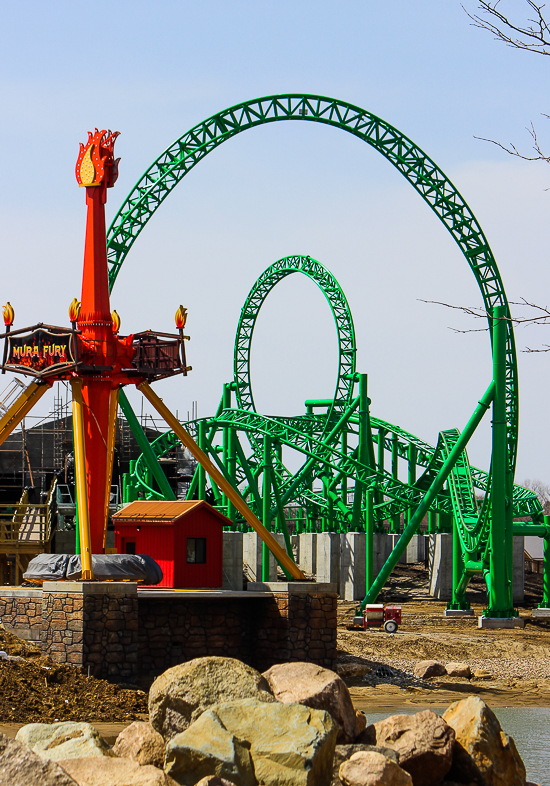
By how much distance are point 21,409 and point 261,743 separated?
11.8 meters

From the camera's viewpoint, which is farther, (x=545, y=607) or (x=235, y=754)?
(x=545, y=607)

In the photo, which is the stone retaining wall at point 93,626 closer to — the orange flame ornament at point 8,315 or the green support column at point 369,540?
the orange flame ornament at point 8,315

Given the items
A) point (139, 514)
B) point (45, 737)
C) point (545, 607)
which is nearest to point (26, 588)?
point (139, 514)

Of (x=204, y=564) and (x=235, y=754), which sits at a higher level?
(x=204, y=564)

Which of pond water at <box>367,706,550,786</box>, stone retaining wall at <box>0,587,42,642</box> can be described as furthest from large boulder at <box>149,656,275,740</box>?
stone retaining wall at <box>0,587,42,642</box>

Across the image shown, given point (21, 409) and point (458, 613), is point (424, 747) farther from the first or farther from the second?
point (458, 613)

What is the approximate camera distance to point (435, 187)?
101ft

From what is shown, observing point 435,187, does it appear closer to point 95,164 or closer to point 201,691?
point 95,164

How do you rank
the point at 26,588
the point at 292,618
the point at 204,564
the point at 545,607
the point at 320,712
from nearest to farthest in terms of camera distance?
the point at 320,712
the point at 26,588
the point at 292,618
the point at 204,564
the point at 545,607

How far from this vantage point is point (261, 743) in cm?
891

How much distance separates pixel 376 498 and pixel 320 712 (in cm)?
3368

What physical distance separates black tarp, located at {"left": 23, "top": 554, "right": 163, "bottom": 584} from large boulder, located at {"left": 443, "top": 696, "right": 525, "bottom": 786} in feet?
28.7

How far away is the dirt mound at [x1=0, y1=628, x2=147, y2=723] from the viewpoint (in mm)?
13852

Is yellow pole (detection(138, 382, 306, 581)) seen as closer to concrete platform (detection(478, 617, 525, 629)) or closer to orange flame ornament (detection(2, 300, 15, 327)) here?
orange flame ornament (detection(2, 300, 15, 327))
